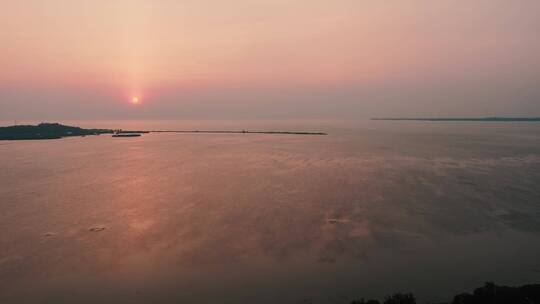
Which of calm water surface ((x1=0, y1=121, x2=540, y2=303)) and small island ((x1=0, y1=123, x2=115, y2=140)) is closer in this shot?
calm water surface ((x1=0, y1=121, x2=540, y2=303))

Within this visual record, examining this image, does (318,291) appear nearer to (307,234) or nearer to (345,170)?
(307,234)

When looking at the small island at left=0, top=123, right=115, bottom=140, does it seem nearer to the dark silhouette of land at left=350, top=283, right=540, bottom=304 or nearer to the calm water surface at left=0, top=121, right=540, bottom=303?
the calm water surface at left=0, top=121, right=540, bottom=303

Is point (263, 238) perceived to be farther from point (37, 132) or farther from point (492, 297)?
point (37, 132)

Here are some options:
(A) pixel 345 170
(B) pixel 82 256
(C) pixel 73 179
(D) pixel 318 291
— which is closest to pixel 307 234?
(D) pixel 318 291

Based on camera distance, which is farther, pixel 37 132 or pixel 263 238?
pixel 37 132

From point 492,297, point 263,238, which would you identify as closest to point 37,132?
point 263,238

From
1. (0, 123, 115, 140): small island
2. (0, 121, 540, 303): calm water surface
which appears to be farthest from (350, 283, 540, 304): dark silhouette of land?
(0, 123, 115, 140): small island

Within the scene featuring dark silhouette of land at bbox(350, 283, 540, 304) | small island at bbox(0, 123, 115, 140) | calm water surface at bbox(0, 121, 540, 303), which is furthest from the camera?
small island at bbox(0, 123, 115, 140)

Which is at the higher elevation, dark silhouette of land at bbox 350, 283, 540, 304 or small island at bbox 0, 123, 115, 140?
small island at bbox 0, 123, 115, 140
